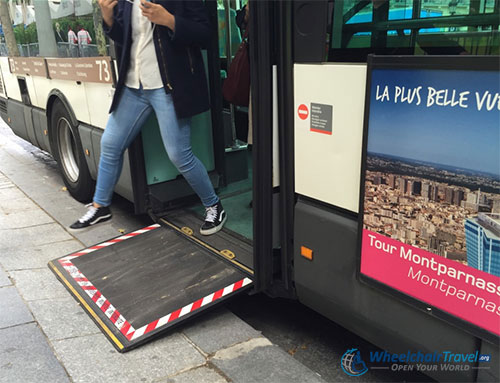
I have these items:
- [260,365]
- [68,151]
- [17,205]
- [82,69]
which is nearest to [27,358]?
[260,365]

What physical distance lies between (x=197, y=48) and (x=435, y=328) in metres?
2.39

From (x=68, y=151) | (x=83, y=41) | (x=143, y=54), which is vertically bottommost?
(x=68, y=151)

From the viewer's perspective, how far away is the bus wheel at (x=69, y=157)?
15.6 feet

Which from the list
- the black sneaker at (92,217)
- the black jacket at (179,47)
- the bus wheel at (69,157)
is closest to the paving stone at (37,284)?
the black sneaker at (92,217)

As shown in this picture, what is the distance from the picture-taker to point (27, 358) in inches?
90.1

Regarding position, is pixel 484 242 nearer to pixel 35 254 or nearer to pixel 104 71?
pixel 104 71

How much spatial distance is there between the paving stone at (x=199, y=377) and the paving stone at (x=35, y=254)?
1.71 metres

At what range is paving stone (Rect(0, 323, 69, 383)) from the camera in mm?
2158

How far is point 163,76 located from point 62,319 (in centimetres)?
166

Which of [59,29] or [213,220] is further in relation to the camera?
[59,29]

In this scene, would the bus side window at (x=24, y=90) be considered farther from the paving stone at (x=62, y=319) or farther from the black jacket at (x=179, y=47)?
the paving stone at (x=62, y=319)

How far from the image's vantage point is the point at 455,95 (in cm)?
154

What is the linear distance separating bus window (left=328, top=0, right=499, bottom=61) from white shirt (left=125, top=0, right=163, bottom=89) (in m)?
1.54

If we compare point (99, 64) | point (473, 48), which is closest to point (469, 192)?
point (473, 48)
